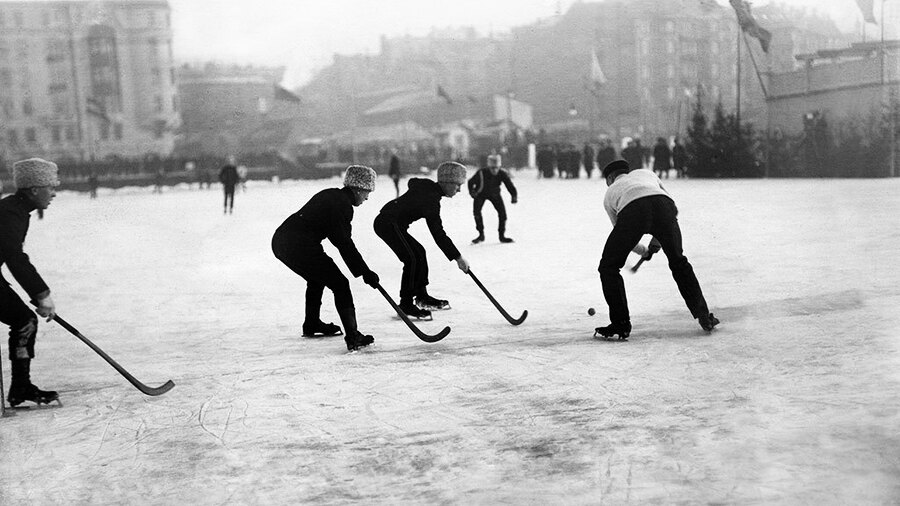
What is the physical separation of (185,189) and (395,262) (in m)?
24.9

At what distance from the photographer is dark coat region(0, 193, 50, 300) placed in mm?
4465

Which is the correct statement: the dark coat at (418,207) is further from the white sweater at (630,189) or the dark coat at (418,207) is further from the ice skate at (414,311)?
the white sweater at (630,189)

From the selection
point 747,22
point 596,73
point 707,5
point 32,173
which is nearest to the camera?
point 32,173

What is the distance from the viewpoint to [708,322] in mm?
6168

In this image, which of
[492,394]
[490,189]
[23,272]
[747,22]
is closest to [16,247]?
[23,272]

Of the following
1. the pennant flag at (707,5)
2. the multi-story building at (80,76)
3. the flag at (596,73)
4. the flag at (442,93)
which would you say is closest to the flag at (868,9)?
the pennant flag at (707,5)

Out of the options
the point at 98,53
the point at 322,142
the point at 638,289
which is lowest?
the point at 638,289

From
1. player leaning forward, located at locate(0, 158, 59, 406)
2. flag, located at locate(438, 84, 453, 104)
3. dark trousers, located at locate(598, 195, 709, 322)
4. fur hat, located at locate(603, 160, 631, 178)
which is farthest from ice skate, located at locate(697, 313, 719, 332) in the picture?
flag, located at locate(438, 84, 453, 104)

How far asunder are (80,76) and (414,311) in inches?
590

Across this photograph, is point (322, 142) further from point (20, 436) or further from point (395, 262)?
point (20, 436)

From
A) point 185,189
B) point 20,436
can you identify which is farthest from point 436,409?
point 185,189

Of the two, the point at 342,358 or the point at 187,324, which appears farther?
the point at 187,324

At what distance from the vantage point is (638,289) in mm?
8594

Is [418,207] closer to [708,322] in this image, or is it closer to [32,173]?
[708,322]
